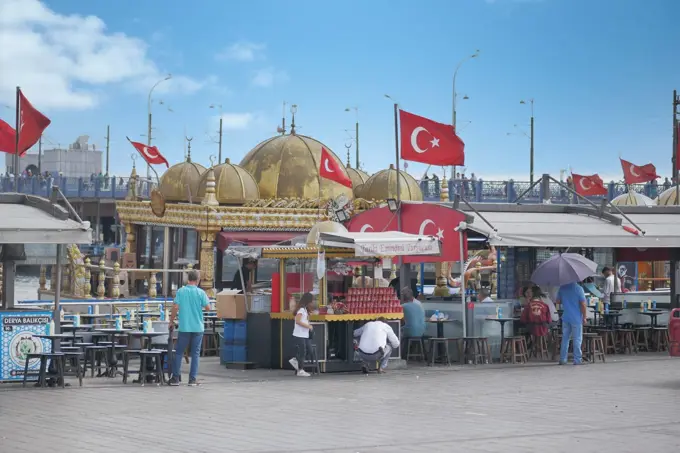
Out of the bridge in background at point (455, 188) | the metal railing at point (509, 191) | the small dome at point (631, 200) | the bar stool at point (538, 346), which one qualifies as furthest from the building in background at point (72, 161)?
the bar stool at point (538, 346)

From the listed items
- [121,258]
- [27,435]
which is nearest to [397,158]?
[27,435]

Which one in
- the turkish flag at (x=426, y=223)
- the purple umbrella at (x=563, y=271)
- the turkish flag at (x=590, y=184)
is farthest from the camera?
the turkish flag at (x=590, y=184)

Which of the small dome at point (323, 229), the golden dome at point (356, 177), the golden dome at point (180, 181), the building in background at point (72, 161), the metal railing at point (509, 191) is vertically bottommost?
the small dome at point (323, 229)

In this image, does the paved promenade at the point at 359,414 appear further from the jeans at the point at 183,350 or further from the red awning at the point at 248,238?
the red awning at the point at 248,238

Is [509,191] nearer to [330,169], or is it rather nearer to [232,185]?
[232,185]

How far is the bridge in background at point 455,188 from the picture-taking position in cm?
7031

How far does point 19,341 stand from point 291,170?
1997 cm

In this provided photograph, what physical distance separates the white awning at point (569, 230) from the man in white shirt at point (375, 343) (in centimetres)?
298

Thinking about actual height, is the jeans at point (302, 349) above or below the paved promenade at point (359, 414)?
above

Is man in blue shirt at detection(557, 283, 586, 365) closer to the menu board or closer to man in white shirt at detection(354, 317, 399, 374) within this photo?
man in white shirt at detection(354, 317, 399, 374)

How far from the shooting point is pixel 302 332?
19766mm

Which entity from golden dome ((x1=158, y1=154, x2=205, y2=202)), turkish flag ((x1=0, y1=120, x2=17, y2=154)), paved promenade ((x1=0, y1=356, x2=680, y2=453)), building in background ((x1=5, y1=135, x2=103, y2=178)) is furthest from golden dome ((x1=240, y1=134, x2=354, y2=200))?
building in background ((x1=5, y1=135, x2=103, y2=178))

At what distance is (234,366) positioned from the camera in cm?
2131

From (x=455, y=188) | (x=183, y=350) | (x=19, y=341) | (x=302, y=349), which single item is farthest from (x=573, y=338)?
(x=455, y=188)
